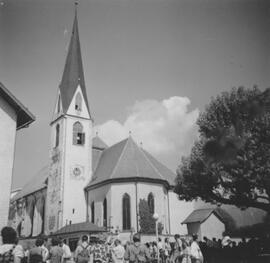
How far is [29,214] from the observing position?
160 feet

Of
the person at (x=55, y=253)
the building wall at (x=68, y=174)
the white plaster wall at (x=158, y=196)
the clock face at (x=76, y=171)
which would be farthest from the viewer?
the clock face at (x=76, y=171)

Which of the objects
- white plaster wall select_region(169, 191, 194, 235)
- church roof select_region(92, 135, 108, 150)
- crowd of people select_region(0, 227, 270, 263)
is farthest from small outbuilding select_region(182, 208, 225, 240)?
church roof select_region(92, 135, 108, 150)

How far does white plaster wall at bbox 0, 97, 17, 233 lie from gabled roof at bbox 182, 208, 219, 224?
904 inches

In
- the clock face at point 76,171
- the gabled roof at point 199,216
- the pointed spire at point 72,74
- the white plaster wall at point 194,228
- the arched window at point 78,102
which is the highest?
the pointed spire at point 72,74

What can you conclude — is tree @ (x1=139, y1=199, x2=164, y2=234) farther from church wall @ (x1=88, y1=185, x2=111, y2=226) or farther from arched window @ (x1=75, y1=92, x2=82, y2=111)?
arched window @ (x1=75, y1=92, x2=82, y2=111)

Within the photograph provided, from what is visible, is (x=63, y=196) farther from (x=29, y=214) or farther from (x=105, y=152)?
(x=29, y=214)

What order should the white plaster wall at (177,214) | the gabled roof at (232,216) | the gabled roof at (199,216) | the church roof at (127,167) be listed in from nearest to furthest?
the church roof at (127,167)
the gabled roof at (199,216)
the gabled roof at (232,216)
the white plaster wall at (177,214)

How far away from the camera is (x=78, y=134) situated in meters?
40.9

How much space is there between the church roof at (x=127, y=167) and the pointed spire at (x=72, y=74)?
726 centimetres

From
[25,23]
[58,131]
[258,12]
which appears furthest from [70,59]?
[258,12]

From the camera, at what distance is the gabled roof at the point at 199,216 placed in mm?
35675

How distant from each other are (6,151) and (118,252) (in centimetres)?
970

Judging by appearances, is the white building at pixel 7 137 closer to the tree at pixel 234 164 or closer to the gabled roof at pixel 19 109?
the gabled roof at pixel 19 109

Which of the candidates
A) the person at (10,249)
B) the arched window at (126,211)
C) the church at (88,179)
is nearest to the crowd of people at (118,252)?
the person at (10,249)
